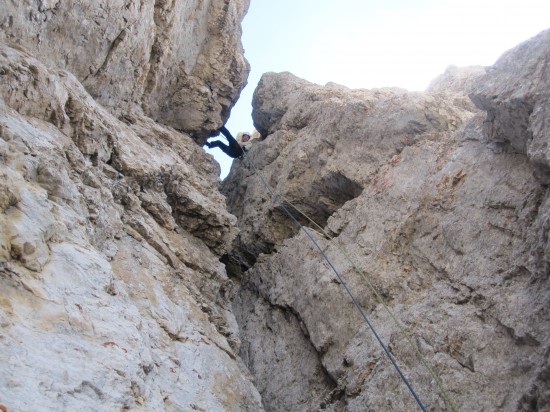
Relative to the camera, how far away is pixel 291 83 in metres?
18.2

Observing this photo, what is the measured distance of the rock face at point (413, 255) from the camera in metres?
7.01

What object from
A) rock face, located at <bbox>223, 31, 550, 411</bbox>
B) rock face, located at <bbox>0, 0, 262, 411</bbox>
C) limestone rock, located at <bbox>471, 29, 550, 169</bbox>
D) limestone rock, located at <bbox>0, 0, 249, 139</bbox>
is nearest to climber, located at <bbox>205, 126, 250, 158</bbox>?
limestone rock, located at <bbox>0, 0, 249, 139</bbox>

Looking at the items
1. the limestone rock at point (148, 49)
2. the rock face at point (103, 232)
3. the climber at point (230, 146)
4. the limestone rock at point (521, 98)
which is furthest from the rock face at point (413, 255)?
the climber at point (230, 146)

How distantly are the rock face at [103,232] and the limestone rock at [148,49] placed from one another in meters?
0.05

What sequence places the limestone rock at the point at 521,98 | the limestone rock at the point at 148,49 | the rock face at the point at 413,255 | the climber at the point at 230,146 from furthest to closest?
the climber at the point at 230,146
the limestone rock at the point at 148,49
the limestone rock at the point at 521,98
the rock face at the point at 413,255

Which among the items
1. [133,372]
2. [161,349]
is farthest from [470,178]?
[133,372]

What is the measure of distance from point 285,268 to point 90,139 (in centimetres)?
548

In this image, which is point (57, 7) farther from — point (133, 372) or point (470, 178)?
point (470, 178)

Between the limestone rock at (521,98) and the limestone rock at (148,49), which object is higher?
the limestone rock at (521,98)

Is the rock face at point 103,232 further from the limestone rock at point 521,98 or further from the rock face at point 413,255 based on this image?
the limestone rock at point 521,98

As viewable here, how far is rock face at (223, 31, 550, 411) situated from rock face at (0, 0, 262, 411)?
1536 mm

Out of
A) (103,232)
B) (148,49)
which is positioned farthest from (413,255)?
(148,49)

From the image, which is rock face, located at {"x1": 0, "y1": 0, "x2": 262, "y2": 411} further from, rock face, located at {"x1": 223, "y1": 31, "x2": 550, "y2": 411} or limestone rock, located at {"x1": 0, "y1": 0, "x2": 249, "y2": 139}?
rock face, located at {"x1": 223, "y1": 31, "x2": 550, "y2": 411}

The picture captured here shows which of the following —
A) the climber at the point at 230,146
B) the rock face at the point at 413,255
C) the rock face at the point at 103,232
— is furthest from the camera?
the climber at the point at 230,146
